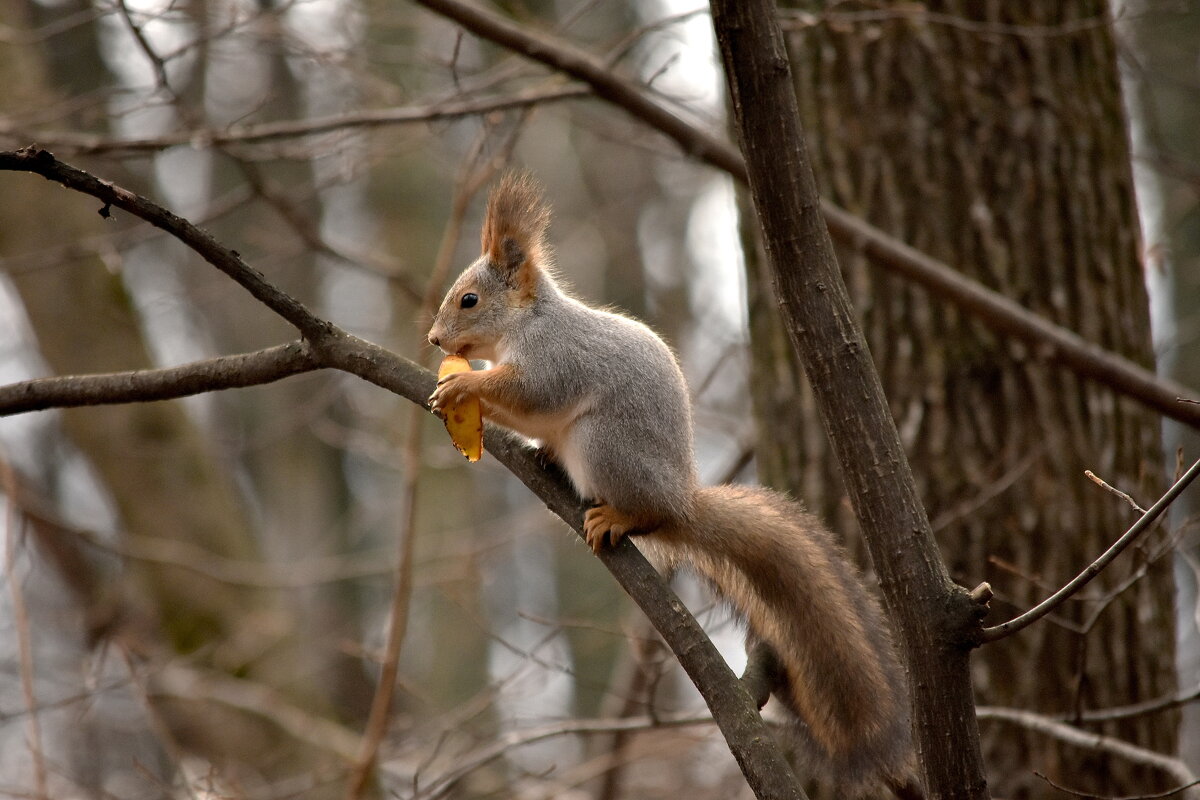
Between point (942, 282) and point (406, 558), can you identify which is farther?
point (406, 558)

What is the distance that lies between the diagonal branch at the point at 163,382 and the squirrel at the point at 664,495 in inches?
9.8

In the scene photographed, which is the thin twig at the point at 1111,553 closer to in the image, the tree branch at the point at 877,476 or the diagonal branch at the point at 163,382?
the tree branch at the point at 877,476

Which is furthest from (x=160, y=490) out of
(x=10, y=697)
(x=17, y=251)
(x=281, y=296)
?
(x=281, y=296)

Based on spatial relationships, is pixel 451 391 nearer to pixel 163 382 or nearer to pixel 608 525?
pixel 608 525

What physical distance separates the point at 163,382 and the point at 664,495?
929 mm

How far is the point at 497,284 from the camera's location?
8.20 feet

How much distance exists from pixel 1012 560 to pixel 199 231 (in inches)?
80.4

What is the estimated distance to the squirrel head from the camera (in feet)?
7.87

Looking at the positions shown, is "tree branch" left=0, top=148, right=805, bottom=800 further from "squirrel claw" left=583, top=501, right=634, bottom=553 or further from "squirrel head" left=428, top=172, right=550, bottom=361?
"squirrel head" left=428, top=172, right=550, bottom=361

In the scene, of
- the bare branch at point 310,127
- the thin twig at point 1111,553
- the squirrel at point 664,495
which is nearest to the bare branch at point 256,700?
the bare branch at point 310,127

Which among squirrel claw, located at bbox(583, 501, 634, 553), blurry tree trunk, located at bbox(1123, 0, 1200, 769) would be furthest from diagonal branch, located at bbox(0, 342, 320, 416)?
blurry tree trunk, located at bbox(1123, 0, 1200, 769)

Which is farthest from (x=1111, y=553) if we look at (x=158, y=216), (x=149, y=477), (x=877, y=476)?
(x=149, y=477)

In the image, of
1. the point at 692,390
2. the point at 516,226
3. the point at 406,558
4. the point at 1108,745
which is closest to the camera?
the point at 1108,745

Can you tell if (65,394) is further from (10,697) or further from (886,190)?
(10,697)
